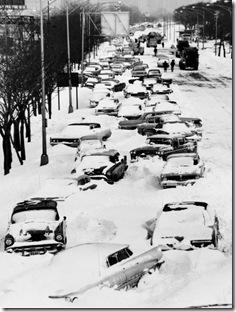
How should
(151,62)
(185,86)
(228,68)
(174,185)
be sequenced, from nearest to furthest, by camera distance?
(174,185)
(185,86)
(228,68)
(151,62)

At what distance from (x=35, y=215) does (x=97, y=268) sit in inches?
163

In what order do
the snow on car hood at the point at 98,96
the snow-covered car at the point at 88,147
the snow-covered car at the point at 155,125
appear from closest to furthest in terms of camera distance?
the snow-covered car at the point at 88,147, the snow-covered car at the point at 155,125, the snow on car hood at the point at 98,96

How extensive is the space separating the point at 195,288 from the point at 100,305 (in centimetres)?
155

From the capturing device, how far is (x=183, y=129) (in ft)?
94.0

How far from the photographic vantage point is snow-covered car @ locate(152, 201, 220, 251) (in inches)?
551

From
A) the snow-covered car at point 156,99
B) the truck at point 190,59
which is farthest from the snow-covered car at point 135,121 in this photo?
the truck at point 190,59

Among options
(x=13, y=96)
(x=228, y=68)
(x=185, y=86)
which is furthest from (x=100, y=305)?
(x=228, y=68)

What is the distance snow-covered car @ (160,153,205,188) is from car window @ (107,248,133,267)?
7891 mm

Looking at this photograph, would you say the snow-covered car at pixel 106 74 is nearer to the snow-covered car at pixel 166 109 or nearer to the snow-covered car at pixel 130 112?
the snow-covered car at pixel 130 112

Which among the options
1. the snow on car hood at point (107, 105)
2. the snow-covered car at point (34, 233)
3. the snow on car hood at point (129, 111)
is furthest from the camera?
the snow on car hood at point (107, 105)

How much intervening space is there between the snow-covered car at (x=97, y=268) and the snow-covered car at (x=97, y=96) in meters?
32.7

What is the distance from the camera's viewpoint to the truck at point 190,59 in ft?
238

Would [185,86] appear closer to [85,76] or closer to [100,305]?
[85,76]

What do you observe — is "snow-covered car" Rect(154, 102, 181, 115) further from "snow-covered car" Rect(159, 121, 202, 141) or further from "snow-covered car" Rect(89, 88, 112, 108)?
"snow-covered car" Rect(89, 88, 112, 108)
